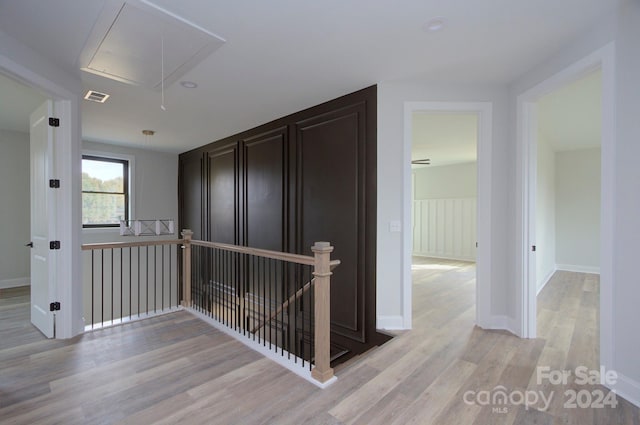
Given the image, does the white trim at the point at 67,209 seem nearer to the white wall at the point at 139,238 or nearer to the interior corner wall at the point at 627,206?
the white wall at the point at 139,238

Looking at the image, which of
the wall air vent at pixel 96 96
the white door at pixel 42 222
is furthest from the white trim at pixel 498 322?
the wall air vent at pixel 96 96

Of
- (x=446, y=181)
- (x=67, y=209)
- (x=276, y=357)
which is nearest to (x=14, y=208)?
(x=67, y=209)

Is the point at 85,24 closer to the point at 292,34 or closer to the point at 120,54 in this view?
the point at 120,54

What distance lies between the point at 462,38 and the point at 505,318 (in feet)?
8.68

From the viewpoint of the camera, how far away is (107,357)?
2527 mm

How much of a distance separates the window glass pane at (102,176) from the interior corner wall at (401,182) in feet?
17.6

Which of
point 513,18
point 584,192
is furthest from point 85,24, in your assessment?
point 584,192

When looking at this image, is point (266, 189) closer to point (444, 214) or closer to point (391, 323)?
point (391, 323)

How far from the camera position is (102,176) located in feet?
18.9

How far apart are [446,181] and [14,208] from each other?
8928 mm

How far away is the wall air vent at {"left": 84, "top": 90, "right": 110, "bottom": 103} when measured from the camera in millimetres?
3262

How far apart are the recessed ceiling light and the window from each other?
6003mm

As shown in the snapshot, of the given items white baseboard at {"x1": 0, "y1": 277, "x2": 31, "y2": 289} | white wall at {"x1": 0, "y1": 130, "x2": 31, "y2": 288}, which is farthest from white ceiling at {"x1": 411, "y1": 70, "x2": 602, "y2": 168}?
white baseboard at {"x1": 0, "y1": 277, "x2": 31, "y2": 289}

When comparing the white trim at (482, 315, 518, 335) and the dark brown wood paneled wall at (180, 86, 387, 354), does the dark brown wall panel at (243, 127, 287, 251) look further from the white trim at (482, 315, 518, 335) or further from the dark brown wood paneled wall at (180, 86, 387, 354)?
the white trim at (482, 315, 518, 335)
